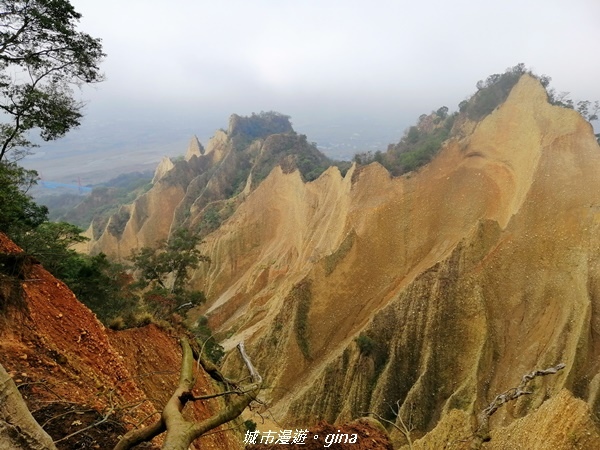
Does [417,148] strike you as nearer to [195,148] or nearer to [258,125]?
[258,125]

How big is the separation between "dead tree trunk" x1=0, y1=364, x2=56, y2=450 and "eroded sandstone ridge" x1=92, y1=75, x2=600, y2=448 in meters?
11.5

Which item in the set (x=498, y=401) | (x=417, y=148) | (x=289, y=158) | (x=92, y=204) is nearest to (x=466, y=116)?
(x=417, y=148)

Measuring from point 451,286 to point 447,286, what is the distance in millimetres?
193

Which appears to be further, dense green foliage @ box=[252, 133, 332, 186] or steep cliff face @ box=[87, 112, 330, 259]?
steep cliff face @ box=[87, 112, 330, 259]

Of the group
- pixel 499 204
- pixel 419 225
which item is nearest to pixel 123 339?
pixel 419 225

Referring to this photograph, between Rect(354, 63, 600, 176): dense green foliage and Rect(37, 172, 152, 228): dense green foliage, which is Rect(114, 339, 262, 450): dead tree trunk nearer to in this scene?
Rect(354, 63, 600, 176): dense green foliage

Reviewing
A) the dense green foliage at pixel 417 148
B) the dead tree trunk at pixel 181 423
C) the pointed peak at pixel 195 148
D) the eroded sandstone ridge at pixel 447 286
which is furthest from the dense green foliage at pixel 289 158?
the dead tree trunk at pixel 181 423

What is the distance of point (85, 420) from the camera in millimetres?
4723

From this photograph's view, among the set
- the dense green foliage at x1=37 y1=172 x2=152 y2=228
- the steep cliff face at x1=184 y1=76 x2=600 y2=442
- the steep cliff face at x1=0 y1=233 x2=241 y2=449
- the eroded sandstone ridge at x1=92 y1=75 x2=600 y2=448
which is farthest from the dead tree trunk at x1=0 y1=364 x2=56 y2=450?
the dense green foliage at x1=37 y1=172 x2=152 y2=228

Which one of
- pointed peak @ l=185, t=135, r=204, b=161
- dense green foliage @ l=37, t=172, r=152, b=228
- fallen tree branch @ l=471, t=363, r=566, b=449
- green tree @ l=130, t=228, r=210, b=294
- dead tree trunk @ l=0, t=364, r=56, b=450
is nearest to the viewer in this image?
dead tree trunk @ l=0, t=364, r=56, b=450

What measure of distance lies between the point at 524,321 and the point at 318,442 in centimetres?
→ 1739

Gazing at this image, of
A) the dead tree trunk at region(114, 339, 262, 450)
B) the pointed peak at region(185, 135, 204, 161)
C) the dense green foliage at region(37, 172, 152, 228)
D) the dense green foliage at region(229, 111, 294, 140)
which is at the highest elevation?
the dense green foliage at region(229, 111, 294, 140)

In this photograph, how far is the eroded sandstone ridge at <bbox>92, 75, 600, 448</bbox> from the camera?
18859 mm

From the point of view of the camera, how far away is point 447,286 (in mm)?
21312
